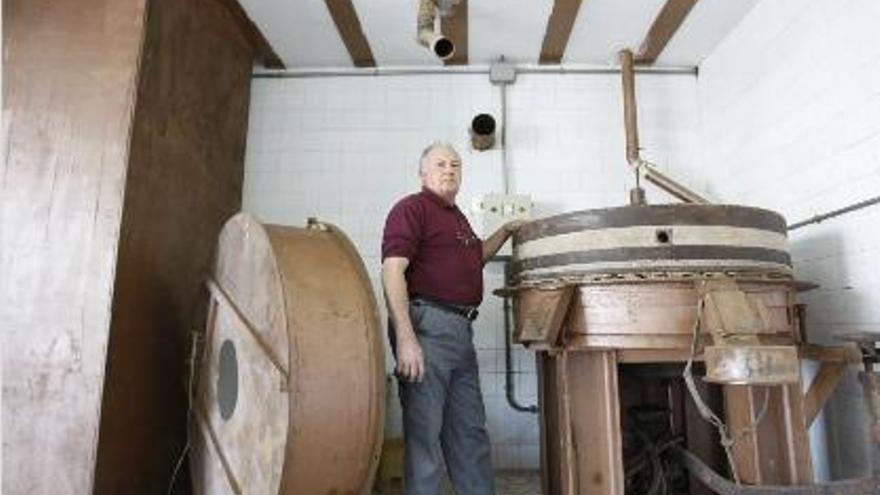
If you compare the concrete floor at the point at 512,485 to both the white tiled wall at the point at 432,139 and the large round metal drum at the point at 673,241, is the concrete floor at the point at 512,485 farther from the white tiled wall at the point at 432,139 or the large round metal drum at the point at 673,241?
the large round metal drum at the point at 673,241

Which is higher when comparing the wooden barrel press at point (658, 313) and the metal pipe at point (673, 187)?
the metal pipe at point (673, 187)

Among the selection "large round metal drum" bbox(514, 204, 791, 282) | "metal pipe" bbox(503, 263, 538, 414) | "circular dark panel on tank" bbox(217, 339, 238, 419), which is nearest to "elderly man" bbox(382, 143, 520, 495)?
"large round metal drum" bbox(514, 204, 791, 282)

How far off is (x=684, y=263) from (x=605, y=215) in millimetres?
307

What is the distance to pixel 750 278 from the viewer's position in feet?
6.78

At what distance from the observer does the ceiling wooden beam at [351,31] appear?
3090 mm

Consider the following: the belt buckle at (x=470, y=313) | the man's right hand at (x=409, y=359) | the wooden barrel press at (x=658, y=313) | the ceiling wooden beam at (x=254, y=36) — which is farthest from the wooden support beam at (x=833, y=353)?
the ceiling wooden beam at (x=254, y=36)

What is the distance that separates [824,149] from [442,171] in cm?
→ 167

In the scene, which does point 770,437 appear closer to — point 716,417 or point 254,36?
point 716,417

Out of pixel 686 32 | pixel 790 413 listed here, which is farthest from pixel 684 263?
pixel 686 32

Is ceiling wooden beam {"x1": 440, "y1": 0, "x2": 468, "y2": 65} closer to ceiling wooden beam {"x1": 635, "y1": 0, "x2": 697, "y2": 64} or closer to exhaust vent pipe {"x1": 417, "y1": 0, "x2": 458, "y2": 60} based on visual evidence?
exhaust vent pipe {"x1": 417, "y1": 0, "x2": 458, "y2": 60}

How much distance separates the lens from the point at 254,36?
3.44 metres

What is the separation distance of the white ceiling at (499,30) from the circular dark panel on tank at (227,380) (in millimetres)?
1789

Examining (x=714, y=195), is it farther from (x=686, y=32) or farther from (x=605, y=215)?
(x=605, y=215)

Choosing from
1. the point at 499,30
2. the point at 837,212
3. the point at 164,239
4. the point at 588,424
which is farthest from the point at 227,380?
the point at 837,212
